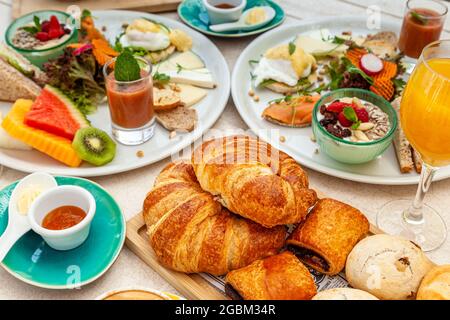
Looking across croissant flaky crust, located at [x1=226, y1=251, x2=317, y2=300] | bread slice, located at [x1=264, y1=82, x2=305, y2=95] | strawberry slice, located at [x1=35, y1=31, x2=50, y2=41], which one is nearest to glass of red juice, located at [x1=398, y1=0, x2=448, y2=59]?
bread slice, located at [x1=264, y1=82, x2=305, y2=95]

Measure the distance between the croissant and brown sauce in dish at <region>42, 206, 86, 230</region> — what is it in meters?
0.22

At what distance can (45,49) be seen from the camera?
2.12 metres

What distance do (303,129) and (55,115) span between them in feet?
2.97

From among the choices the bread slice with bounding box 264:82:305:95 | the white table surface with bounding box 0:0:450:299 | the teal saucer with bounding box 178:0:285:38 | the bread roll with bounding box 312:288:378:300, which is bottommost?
the white table surface with bounding box 0:0:450:299

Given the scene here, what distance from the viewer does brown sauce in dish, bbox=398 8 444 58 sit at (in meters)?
2.18

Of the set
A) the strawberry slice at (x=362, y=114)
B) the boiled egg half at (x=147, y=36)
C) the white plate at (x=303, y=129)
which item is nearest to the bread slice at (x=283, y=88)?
the white plate at (x=303, y=129)

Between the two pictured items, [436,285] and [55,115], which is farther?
[55,115]

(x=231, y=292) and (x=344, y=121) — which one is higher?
(x=344, y=121)

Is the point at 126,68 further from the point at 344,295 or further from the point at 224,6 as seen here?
the point at 344,295

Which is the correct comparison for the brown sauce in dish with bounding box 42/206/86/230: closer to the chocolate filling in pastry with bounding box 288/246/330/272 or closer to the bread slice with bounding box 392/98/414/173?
the chocolate filling in pastry with bounding box 288/246/330/272

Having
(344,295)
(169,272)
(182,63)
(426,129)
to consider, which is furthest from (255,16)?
(344,295)

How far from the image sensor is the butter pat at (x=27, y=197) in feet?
4.94

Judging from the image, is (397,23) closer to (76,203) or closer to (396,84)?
(396,84)

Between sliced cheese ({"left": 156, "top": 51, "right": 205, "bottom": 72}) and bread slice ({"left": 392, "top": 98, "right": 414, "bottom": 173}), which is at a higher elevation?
sliced cheese ({"left": 156, "top": 51, "right": 205, "bottom": 72})
